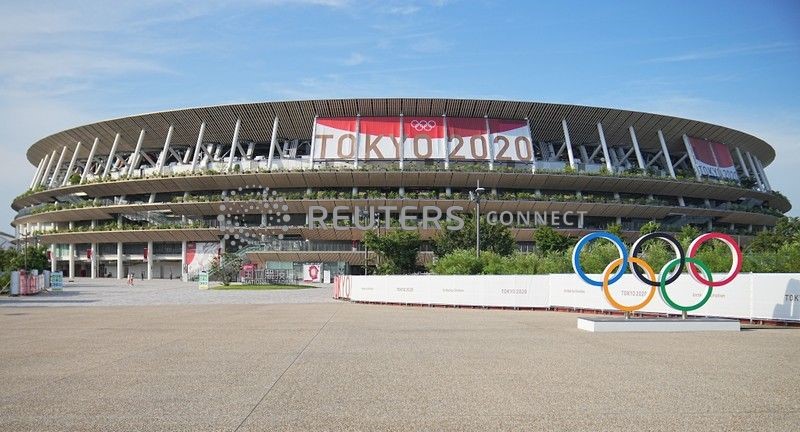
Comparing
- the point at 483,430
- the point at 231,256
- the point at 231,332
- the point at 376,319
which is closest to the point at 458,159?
the point at 231,256

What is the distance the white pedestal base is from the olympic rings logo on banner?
55134mm

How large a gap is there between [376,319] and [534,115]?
53.4 meters

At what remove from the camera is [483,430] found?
756 cm

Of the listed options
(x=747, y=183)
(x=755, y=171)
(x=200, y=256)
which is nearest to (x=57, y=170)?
(x=200, y=256)

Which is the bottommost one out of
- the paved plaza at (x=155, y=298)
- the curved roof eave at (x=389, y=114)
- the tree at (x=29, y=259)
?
the paved plaza at (x=155, y=298)

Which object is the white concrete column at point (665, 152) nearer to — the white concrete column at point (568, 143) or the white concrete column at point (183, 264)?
the white concrete column at point (568, 143)

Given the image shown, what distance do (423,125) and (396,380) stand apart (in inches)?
2517

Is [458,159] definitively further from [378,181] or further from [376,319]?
[376,319]

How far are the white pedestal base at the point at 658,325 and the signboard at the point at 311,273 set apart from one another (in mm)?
52808

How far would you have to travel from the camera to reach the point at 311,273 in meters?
70.8

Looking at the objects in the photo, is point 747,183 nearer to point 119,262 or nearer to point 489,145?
point 489,145

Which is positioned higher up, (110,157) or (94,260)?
(110,157)

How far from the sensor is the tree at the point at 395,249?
59.7 m

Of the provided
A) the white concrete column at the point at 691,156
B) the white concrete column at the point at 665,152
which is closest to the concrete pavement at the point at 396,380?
the white concrete column at the point at 665,152
